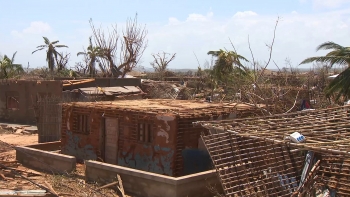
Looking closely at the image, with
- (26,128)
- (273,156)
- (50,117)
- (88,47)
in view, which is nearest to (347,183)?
(273,156)

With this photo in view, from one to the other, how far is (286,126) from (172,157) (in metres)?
3.92

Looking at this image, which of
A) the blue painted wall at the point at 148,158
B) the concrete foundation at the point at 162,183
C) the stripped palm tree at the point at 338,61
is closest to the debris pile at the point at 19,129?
the blue painted wall at the point at 148,158

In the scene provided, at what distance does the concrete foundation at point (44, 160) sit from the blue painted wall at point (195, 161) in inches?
146

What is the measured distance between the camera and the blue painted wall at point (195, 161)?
12.2 metres

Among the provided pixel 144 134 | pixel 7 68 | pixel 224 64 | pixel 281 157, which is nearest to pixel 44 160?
pixel 144 134

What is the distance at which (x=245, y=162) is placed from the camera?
973 centimetres

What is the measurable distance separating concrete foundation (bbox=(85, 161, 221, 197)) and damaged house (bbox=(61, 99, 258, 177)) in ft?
3.69

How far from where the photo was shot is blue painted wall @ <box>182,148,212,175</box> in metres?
12.2

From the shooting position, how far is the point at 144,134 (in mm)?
12828

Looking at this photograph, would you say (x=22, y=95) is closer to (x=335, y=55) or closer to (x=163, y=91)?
(x=163, y=91)

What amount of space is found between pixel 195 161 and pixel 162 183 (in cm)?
203

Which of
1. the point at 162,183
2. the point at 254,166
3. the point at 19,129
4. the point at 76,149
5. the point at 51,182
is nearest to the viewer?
the point at 254,166

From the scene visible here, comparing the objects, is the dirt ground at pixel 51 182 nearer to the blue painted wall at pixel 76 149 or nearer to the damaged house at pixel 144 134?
the blue painted wall at pixel 76 149

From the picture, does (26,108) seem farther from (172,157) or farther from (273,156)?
(273,156)
